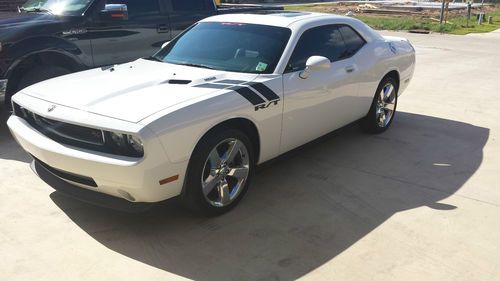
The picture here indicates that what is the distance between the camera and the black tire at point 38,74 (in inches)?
Answer: 227

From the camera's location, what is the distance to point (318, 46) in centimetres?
484

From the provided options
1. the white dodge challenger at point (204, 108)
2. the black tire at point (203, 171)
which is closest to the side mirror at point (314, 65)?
the white dodge challenger at point (204, 108)

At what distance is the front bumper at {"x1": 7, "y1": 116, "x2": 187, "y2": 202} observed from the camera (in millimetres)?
3176

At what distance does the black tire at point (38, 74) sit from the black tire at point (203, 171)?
3.22 m

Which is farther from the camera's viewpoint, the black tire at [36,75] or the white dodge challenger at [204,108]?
the black tire at [36,75]

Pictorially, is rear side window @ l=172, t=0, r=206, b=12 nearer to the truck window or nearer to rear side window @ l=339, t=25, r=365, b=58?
the truck window

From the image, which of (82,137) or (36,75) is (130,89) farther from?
(36,75)

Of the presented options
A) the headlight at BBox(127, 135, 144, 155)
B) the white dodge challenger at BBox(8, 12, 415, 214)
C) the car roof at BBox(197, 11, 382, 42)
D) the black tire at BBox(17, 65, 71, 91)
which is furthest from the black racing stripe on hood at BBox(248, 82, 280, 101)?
the black tire at BBox(17, 65, 71, 91)

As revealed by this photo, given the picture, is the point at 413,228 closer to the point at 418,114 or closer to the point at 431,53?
the point at 418,114

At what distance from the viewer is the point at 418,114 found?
709cm

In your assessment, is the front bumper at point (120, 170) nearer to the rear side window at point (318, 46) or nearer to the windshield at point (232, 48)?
the windshield at point (232, 48)

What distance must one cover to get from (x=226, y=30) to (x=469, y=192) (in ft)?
9.00

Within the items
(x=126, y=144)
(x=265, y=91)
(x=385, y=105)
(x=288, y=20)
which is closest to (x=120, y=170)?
(x=126, y=144)

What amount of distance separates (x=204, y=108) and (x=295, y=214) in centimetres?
117
